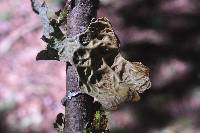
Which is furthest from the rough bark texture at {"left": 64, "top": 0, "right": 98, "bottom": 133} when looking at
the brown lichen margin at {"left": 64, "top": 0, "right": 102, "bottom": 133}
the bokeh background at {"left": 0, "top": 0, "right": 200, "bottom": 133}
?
the bokeh background at {"left": 0, "top": 0, "right": 200, "bottom": 133}

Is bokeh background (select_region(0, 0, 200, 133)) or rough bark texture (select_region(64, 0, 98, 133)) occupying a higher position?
bokeh background (select_region(0, 0, 200, 133))

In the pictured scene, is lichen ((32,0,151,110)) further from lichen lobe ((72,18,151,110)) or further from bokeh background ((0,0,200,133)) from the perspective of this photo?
bokeh background ((0,0,200,133))

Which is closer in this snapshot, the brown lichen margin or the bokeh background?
the brown lichen margin

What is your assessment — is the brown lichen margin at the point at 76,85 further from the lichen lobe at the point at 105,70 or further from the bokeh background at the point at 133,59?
the bokeh background at the point at 133,59

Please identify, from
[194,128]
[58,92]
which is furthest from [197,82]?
[58,92]

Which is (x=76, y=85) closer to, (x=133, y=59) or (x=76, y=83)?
(x=76, y=83)

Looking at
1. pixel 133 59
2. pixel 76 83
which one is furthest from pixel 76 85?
pixel 133 59
